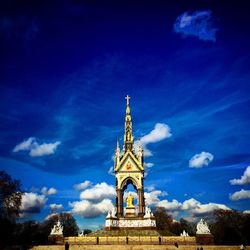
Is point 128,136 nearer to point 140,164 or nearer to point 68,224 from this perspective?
point 140,164

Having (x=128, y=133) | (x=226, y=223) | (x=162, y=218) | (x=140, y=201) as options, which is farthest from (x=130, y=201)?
(x=162, y=218)

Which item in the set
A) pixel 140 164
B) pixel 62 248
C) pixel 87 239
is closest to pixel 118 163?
pixel 140 164

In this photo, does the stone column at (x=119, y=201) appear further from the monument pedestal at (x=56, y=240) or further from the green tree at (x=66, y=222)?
the green tree at (x=66, y=222)

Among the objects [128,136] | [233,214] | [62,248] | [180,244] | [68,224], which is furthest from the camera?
[68,224]

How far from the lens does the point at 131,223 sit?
37.0 meters

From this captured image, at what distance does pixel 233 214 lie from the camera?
63938mm

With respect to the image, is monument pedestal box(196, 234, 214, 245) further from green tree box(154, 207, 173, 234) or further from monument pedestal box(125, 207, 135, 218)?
green tree box(154, 207, 173, 234)

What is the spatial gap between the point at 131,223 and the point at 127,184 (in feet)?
16.8

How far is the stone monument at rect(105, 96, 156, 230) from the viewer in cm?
3688

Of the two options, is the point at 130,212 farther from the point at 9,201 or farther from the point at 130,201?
the point at 9,201

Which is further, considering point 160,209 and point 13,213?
point 160,209

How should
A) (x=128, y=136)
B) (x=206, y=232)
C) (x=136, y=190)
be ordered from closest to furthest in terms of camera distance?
(x=206, y=232), (x=136, y=190), (x=128, y=136)

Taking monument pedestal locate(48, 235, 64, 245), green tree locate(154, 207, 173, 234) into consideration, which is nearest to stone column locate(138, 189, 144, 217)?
monument pedestal locate(48, 235, 64, 245)

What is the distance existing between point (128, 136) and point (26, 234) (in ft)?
53.3
